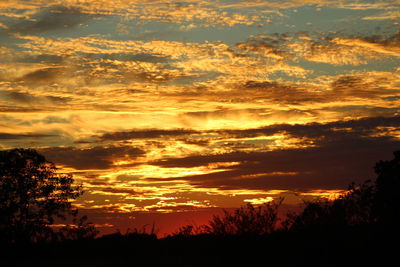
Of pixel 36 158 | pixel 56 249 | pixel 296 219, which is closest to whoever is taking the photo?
pixel 56 249

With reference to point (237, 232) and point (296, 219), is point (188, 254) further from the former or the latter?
point (296, 219)

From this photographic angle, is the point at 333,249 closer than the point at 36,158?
Yes

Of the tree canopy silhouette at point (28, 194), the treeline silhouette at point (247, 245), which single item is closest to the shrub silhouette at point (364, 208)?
the treeline silhouette at point (247, 245)

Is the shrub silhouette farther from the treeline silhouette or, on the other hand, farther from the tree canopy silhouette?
the tree canopy silhouette

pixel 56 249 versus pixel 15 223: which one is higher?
pixel 56 249

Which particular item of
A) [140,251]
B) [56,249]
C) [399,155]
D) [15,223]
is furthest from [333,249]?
[15,223]

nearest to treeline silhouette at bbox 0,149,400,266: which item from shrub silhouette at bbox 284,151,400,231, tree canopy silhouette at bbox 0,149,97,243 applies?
shrub silhouette at bbox 284,151,400,231

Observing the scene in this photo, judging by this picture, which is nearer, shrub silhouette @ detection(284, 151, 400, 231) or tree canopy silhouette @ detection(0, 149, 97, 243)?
shrub silhouette @ detection(284, 151, 400, 231)

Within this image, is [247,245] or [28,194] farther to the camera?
[28,194]

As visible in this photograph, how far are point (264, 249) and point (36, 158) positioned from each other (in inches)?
1159

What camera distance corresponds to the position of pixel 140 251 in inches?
533

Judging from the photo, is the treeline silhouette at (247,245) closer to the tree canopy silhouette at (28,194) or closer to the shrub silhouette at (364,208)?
the shrub silhouette at (364,208)

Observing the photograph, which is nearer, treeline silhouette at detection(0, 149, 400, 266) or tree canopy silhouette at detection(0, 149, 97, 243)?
treeline silhouette at detection(0, 149, 400, 266)

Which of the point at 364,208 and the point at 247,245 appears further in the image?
the point at 364,208
